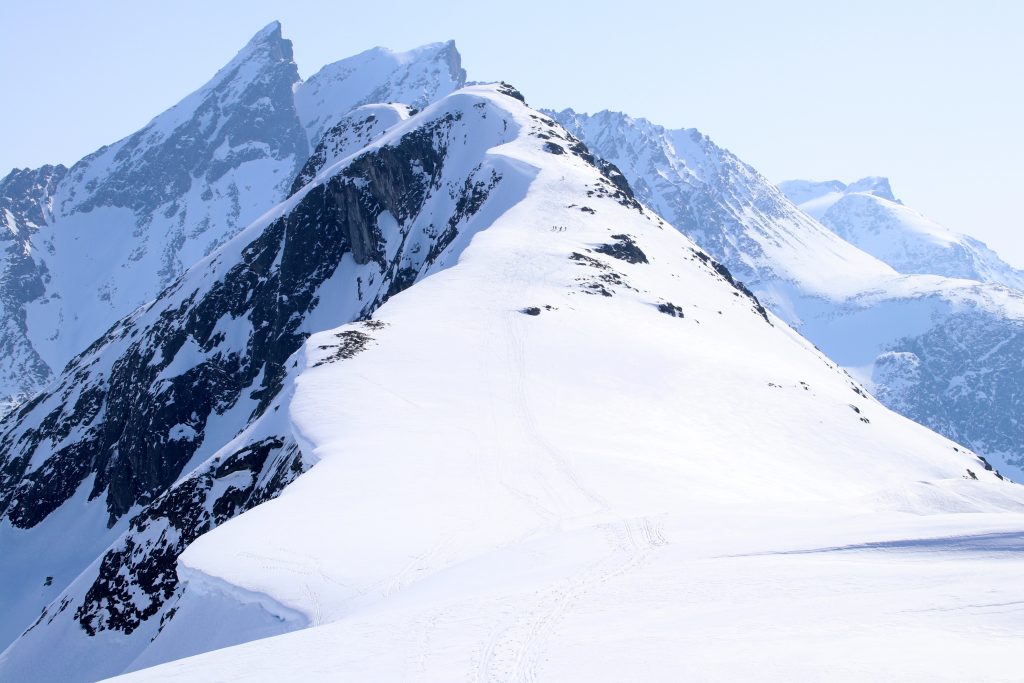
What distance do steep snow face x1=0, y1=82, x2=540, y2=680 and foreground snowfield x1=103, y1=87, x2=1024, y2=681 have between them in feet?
77.9

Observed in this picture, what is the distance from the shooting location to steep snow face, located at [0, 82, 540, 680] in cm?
8112

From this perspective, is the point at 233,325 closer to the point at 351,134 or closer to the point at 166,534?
the point at 351,134

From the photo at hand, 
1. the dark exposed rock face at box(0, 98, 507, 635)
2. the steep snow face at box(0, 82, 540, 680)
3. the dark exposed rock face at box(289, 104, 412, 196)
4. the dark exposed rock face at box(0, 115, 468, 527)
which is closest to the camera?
the steep snow face at box(0, 82, 540, 680)

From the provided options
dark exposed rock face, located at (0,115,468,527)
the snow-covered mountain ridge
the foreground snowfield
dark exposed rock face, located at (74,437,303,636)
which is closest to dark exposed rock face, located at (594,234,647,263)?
the snow-covered mountain ridge

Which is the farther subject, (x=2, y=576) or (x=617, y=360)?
(x=2, y=576)

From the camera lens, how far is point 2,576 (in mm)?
78438

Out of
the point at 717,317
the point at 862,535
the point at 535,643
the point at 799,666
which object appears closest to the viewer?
the point at 799,666

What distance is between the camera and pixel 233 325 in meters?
91.5

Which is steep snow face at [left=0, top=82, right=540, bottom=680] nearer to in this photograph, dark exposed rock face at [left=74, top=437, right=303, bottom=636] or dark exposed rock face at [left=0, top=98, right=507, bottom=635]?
dark exposed rock face at [left=0, top=98, right=507, bottom=635]

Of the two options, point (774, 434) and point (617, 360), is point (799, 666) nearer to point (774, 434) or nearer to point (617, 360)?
point (774, 434)

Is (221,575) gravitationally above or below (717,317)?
above

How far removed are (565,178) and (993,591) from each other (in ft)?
230

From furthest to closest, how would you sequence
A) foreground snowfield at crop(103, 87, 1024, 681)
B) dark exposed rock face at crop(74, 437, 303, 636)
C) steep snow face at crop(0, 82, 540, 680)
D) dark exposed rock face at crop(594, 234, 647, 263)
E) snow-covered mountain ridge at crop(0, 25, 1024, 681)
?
1. steep snow face at crop(0, 82, 540, 680)
2. dark exposed rock face at crop(594, 234, 647, 263)
3. dark exposed rock face at crop(74, 437, 303, 636)
4. snow-covered mountain ridge at crop(0, 25, 1024, 681)
5. foreground snowfield at crop(103, 87, 1024, 681)

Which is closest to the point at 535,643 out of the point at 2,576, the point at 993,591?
the point at 993,591
